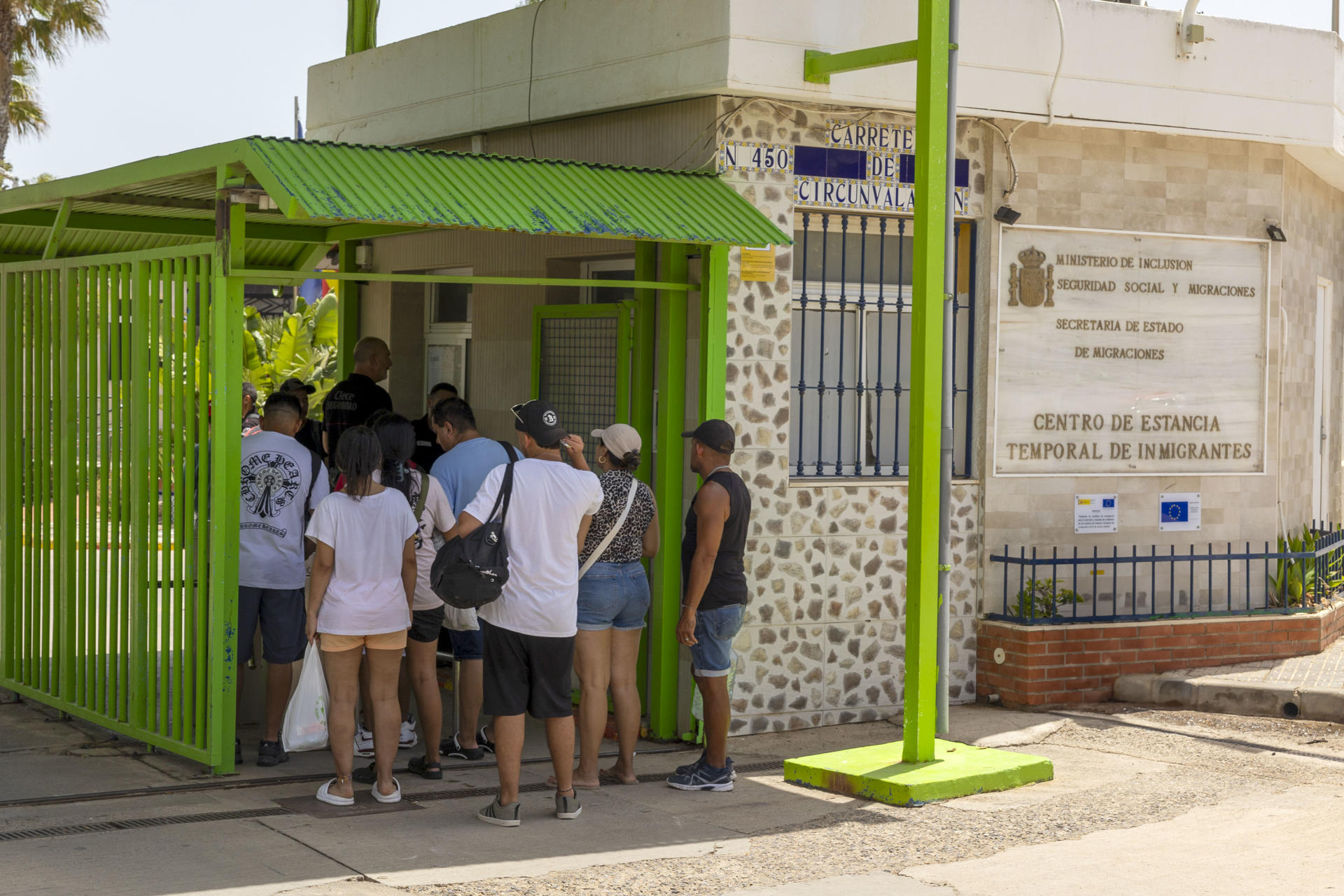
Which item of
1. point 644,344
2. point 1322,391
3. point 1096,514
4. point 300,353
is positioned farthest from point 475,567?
point 300,353

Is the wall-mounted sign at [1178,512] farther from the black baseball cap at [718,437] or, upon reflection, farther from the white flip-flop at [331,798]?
the white flip-flop at [331,798]

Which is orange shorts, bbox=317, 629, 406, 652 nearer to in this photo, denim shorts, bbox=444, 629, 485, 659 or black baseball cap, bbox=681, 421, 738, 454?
denim shorts, bbox=444, 629, 485, 659

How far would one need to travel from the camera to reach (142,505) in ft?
27.2

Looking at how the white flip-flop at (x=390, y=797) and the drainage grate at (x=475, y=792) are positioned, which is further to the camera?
the drainage grate at (x=475, y=792)

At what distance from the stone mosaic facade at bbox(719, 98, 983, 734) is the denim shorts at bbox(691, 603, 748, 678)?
56.9 inches

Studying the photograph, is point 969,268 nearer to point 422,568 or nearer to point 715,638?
point 715,638

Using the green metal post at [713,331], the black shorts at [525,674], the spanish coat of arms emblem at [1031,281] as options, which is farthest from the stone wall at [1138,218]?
the black shorts at [525,674]

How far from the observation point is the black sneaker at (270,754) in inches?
320

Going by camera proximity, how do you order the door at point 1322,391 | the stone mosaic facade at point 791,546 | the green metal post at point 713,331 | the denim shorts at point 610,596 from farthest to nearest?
the door at point 1322,391 → the stone mosaic facade at point 791,546 → the green metal post at point 713,331 → the denim shorts at point 610,596

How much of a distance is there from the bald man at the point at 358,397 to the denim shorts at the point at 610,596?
3.44 metres

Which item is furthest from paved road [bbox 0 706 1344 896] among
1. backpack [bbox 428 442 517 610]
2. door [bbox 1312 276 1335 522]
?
door [bbox 1312 276 1335 522]

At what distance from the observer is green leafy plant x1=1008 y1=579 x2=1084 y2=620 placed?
1012 cm

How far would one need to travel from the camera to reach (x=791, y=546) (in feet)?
30.8

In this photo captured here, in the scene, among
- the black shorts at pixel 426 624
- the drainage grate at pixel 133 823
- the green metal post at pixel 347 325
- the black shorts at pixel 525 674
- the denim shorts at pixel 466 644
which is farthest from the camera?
the green metal post at pixel 347 325
